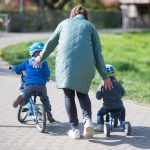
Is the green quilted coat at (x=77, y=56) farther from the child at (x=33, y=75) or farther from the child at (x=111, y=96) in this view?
the child at (x=33, y=75)

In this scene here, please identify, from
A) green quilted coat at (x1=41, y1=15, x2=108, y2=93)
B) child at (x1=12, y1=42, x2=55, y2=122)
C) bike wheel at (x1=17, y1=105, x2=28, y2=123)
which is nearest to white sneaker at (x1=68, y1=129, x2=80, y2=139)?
green quilted coat at (x1=41, y1=15, x2=108, y2=93)

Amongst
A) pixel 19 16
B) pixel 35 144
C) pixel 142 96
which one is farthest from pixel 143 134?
pixel 19 16

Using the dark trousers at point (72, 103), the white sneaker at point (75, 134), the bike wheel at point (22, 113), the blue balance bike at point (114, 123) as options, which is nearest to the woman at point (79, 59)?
the dark trousers at point (72, 103)

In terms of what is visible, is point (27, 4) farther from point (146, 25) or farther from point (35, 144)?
point (35, 144)

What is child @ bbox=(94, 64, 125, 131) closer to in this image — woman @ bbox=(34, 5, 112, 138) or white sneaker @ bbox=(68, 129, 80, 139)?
woman @ bbox=(34, 5, 112, 138)

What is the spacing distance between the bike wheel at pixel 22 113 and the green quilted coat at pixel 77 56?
4.43 feet

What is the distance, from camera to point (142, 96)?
1248 centimetres

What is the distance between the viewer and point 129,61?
22875 mm

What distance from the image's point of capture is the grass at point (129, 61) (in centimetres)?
1346

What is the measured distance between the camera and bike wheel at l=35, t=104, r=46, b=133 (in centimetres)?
887

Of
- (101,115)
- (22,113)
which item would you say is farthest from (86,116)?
(22,113)

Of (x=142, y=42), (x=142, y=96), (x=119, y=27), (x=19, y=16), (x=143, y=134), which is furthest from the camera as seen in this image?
(x=119, y=27)

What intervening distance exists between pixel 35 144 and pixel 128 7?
52.0 metres

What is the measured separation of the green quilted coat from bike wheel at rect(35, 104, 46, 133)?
2.13 ft
